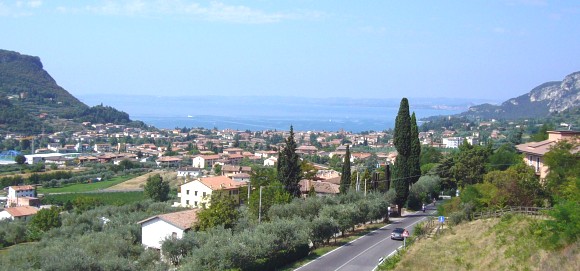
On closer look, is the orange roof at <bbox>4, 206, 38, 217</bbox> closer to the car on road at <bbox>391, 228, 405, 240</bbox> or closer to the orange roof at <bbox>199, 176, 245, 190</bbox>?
the orange roof at <bbox>199, 176, 245, 190</bbox>

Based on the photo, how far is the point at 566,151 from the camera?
2631 cm

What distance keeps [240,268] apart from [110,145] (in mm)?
144470

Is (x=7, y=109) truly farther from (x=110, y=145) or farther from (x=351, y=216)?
(x=351, y=216)

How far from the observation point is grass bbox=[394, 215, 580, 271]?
1564cm

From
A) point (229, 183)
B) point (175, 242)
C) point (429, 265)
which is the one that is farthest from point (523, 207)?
point (229, 183)

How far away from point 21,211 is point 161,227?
32830 millimetres

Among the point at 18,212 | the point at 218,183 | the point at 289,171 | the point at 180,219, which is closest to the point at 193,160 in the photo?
the point at 18,212

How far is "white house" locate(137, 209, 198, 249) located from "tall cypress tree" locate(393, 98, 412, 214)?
525 inches

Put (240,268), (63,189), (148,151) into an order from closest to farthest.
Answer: (240,268), (63,189), (148,151)

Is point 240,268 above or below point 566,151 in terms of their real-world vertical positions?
below

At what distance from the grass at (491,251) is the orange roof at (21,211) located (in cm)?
4376

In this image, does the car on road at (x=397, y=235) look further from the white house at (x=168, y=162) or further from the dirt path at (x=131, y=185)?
the white house at (x=168, y=162)

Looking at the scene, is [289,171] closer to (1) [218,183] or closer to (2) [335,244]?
(2) [335,244]

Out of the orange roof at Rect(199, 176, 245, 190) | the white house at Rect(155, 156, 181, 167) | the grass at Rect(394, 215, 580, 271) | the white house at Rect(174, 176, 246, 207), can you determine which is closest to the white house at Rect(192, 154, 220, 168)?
the white house at Rect(155, 156, 181, 167)
